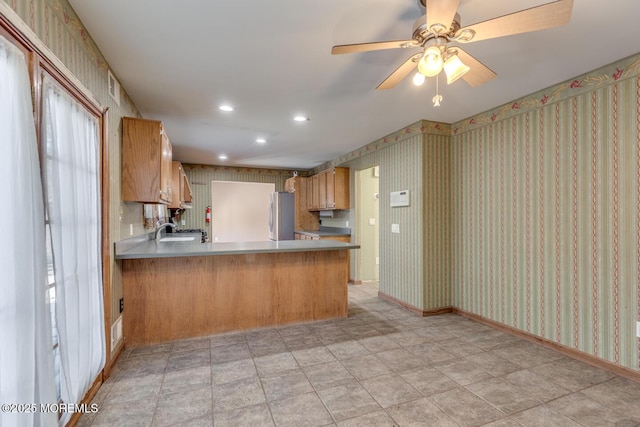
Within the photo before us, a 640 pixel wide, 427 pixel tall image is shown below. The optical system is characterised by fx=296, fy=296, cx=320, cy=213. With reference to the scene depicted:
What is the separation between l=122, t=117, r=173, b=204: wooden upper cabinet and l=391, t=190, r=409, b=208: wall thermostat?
2.81 metres

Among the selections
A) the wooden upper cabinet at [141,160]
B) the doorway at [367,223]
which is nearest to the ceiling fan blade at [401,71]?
the wooden upper cabinet at [141,160]

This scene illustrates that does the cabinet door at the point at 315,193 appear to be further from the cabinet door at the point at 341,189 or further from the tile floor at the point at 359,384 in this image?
the tile floor at the point at 359,384

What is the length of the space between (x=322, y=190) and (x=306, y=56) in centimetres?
372

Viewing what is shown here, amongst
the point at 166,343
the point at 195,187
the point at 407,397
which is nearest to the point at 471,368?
the point at 407,397

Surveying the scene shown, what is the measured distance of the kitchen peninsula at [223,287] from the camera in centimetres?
269

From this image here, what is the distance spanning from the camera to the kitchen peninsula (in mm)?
2693

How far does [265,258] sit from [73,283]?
1.72 meters

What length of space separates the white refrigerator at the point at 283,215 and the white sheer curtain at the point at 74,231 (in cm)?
449

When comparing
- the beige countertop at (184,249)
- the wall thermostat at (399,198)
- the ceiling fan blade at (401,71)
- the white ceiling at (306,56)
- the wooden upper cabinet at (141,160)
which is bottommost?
the beige countertop at (184,249)

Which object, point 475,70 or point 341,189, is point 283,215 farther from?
point 475,70

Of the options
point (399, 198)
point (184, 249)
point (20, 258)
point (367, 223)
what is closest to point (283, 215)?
point (367, 223)

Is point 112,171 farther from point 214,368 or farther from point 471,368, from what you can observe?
point 471,368

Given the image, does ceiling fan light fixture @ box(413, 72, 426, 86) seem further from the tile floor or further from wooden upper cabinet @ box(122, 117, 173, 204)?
wooden upper cabinet @ box(122, 117, 173, 204)

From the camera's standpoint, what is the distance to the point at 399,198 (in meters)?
3.98
